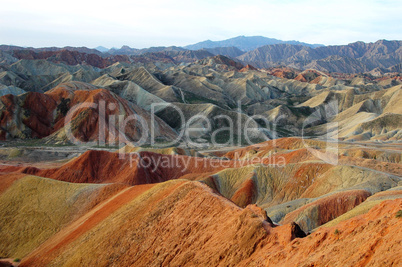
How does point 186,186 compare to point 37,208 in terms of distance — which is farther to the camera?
point 37,208

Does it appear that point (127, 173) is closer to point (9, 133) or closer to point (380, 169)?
point (380, 169)

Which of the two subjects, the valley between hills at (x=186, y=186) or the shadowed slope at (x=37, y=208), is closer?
the valley between hills at (x=186, y=186)

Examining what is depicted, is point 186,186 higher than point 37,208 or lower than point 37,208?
higher

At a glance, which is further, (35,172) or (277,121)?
(277,121)

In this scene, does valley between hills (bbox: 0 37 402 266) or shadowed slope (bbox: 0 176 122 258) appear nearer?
valley between hills (bbox: 0 37 402 266)

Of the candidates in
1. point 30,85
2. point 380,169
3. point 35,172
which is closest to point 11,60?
point 30,85

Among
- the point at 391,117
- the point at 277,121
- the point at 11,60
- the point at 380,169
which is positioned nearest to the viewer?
the point at 380,169

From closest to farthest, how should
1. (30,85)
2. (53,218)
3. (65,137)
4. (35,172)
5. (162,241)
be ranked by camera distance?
1. (162,241)
2. (53,218)
3. (35,172)
4. (65,137)
5. (30,85)

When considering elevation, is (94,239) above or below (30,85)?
below
